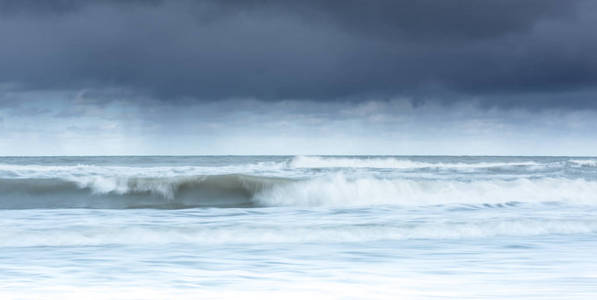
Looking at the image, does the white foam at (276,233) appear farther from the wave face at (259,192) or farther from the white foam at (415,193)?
the white foam at (415,193)

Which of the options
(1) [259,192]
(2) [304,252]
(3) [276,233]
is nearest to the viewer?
(2) [304,252]

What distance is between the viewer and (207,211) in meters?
10.8

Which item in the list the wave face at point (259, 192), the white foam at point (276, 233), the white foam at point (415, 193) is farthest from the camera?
the white foam at point (415, 193)

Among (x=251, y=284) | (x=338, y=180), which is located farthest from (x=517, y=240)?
(x=338, y=180)

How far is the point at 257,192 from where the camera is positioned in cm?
1450

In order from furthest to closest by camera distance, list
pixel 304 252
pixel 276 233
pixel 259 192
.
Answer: pixel 259 192 → pixel 276 233 → pixel 304 252

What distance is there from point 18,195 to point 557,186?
13.2 meters

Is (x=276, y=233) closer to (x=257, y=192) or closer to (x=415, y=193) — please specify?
(x=257, y=192)

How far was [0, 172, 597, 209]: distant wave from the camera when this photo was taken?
43.1 ft

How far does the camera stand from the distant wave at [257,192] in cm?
1313

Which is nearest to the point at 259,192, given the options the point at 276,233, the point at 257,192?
the point at 257,192

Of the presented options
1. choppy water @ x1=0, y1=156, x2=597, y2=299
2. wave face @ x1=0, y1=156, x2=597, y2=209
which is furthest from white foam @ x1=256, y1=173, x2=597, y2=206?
choppy water @ x1=0, y1=156, x2=597, y2=299

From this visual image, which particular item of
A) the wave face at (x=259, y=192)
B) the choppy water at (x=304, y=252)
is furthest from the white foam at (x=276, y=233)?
the wave face at (x=259, y=192)

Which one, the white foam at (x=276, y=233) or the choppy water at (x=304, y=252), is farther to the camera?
the white foam at (x=276, y=233)
